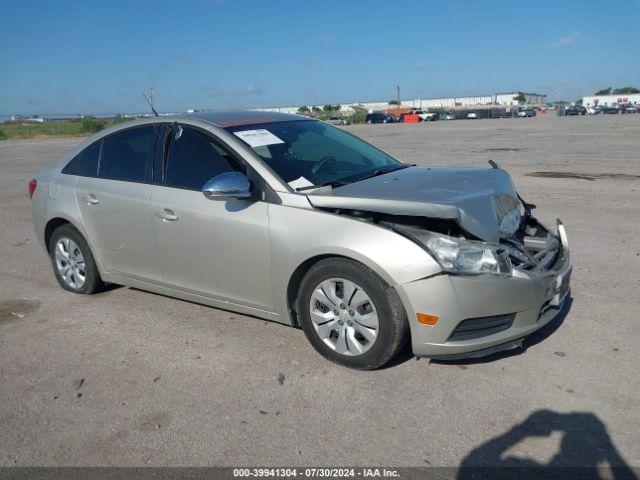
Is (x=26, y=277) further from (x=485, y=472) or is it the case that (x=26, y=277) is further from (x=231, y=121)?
(x=485, y=472)

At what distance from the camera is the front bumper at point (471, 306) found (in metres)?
3.33

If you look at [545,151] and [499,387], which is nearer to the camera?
[499,387]

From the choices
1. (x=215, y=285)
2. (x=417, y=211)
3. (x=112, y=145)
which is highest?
(x=112, y=145)

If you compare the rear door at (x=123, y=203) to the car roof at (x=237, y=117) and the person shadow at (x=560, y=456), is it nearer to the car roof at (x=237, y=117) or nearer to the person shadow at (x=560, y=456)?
the car roof at (x=237, y=117)

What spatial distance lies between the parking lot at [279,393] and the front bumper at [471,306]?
262 mm

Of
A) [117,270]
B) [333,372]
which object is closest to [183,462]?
[333,372]

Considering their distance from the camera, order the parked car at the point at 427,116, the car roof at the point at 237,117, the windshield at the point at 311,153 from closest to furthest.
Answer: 1. the windshield at the point at 311,153
2. the car roof at the point at 237,117
3. the parked car at the point at 427,116

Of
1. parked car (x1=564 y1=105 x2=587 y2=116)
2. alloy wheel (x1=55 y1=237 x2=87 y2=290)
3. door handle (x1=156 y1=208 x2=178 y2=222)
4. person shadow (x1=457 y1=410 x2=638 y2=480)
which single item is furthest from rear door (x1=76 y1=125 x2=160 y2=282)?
parked car (x1=564 y1=105 x2=587 y2=116)

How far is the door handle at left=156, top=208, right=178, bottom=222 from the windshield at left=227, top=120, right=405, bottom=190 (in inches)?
30.5

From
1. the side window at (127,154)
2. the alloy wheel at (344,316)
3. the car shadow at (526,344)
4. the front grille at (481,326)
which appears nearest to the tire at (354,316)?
the alloy wheel at (344,316)

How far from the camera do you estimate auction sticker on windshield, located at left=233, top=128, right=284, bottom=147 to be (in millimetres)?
4324

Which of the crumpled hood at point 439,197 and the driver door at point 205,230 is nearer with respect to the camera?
the crumpled hood at point 439,197

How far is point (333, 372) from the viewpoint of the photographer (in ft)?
12.3

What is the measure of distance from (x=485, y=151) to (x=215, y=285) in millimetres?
16933
